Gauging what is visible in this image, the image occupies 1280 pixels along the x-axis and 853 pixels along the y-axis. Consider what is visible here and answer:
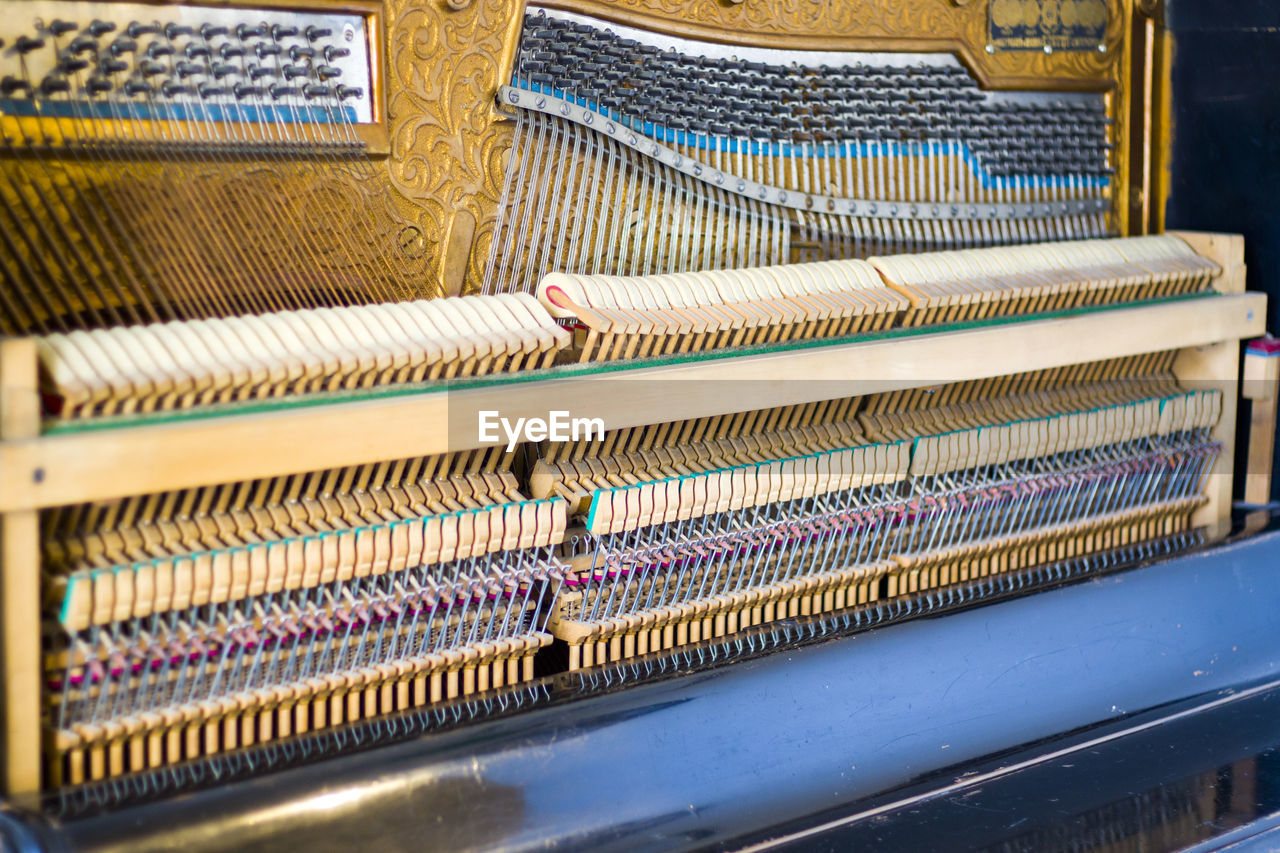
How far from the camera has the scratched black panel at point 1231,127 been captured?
367cm

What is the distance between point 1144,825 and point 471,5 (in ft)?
7.04

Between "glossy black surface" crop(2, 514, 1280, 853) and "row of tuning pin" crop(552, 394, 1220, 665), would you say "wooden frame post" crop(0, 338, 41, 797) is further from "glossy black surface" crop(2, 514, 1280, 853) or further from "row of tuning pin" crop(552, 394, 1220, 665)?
"row of tuning pin" crop(552, 394, 1220, 665)

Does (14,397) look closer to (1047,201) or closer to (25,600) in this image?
(25,600)

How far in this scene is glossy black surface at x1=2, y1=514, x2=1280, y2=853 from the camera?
218cm

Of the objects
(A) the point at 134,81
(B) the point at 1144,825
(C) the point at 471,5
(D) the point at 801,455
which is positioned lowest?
(B) the point at 1144,825

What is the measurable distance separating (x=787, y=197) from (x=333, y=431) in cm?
138

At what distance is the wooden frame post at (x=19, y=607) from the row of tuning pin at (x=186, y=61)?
0.57 meters

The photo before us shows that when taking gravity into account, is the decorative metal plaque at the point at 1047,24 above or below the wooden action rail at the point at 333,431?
above

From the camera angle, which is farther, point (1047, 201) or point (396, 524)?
point (1047, 201)

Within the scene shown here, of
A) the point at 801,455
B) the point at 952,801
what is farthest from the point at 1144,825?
the point at 801,455

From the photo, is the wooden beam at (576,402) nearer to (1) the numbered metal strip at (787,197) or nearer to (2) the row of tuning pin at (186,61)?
(1) the numbered metal strip at (787,197)

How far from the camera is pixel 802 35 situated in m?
3.19

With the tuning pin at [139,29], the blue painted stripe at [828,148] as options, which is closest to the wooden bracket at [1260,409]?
the blue painted stripe at [828,148]

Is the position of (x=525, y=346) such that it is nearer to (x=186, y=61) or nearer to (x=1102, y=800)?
(x=186, y=61)
